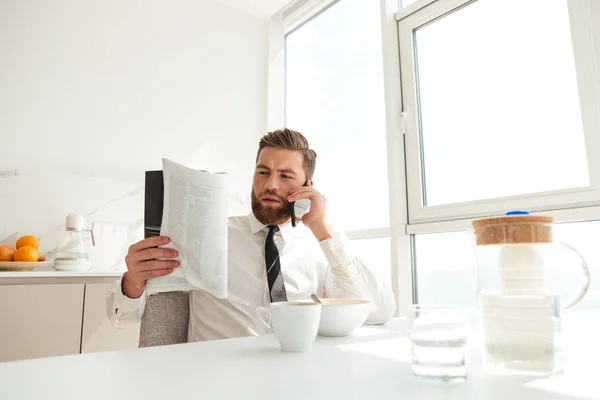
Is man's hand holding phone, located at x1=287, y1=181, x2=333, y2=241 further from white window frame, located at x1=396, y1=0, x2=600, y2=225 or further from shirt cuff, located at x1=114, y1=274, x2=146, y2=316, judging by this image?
white window frame, located at x1=396, y1=0, x2=600, y2=225

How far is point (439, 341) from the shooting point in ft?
1.67

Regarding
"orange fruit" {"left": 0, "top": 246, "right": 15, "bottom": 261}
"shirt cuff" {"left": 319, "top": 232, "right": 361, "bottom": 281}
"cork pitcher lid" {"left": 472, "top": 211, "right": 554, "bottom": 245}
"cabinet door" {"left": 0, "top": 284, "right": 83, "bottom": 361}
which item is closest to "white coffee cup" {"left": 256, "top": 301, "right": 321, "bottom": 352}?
"cork pitcher lid" {"left": 472, "top": 211, "right": 554, "bottom": 245}

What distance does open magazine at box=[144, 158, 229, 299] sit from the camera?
2.47ft

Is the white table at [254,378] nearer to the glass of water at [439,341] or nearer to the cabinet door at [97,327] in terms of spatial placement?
the glass of water at [439,341]

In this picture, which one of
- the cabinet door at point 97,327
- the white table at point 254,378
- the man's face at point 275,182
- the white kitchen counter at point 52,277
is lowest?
the cabinet door at point 97,327

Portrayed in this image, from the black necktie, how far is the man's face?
11 cm

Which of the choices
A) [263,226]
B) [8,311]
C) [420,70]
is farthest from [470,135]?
[8,311]

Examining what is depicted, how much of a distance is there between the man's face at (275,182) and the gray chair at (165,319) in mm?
408

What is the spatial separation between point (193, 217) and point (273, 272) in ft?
1.87

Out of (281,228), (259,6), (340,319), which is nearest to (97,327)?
(281,228)

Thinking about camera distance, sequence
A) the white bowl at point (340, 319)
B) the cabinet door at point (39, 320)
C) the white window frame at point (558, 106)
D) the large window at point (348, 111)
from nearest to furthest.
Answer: the white bowl at point (340, 319) → the white window frame at point (558, 106) → the cabinet door at point (39, 320) → the large window at point (348, 111)

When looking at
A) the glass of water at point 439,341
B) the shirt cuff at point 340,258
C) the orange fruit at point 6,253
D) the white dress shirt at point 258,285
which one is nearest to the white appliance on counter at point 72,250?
the orange fruit at point 6,253

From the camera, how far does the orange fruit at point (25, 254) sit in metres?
1.95

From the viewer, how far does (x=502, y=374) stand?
20.8 inches
